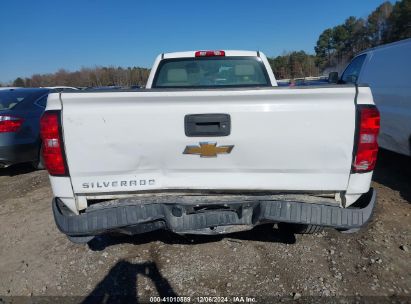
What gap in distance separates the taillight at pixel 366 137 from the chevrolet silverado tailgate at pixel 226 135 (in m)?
0.07

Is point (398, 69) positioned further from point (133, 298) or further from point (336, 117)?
point (133, 298)

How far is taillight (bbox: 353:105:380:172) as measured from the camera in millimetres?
2533

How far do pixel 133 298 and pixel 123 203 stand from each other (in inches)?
32.2

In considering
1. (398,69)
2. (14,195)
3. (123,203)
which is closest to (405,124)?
(398,69)

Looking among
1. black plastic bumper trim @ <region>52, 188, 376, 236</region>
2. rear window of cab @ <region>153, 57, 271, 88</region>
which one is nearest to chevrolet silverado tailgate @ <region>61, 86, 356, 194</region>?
black plastic bumper trim @ <region>52, 188, 376, 236</region>

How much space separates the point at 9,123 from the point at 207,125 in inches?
197

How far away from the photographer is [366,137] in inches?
101

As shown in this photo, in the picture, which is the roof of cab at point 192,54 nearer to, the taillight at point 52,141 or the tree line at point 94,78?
the taillight at point 52,141

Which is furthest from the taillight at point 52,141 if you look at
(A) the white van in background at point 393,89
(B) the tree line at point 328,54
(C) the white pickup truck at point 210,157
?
(B) the tree line at point 328,54

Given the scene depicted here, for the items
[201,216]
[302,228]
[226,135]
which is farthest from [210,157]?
[302,228]

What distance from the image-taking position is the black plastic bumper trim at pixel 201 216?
272cm

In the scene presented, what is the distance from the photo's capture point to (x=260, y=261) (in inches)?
134

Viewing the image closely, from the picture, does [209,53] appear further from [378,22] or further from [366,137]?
[378,22]

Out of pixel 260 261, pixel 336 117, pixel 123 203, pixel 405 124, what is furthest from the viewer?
pixel 405 124
